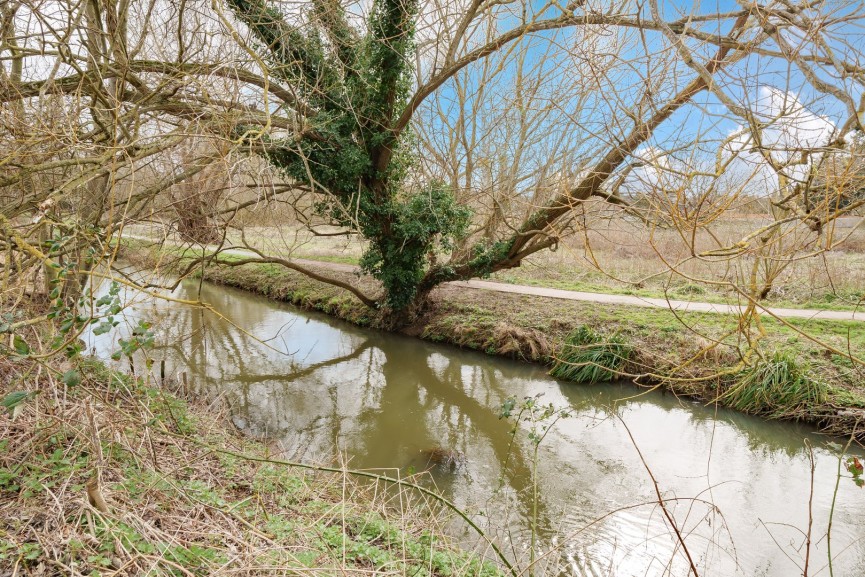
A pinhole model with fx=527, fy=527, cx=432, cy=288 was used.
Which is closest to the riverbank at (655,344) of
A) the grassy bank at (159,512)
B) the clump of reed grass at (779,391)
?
the clump of reed grass at (779,391)

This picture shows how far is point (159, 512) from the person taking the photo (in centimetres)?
276

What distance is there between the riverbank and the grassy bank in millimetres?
2124

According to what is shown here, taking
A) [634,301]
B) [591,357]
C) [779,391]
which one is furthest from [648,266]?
[779,391]

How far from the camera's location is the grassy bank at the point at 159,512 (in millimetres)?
2297

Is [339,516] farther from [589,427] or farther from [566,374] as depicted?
[566,374]

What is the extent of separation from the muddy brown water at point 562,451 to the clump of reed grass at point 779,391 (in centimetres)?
21

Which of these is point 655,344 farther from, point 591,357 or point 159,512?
point 159,512

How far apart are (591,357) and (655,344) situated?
108cm

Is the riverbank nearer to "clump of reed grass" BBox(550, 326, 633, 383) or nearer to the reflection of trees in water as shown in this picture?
"clump of reed grass" BBox(550, 326, 633, 383)

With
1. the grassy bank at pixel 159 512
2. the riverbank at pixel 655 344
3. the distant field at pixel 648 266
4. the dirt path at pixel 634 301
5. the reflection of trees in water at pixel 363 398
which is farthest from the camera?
the dirt path at pixel 634 301

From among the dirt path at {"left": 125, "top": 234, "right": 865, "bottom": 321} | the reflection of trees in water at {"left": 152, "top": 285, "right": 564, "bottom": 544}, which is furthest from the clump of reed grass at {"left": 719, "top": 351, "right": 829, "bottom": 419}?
the reflection of trees in water at {"left": 152, "top": 285, "right": 564, "bottom": 544}

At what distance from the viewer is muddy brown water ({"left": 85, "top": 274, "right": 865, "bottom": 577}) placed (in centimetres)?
420

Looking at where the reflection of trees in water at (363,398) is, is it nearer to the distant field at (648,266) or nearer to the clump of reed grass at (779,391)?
the distant field at (648,266)

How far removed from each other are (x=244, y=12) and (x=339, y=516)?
6841 millimetres
